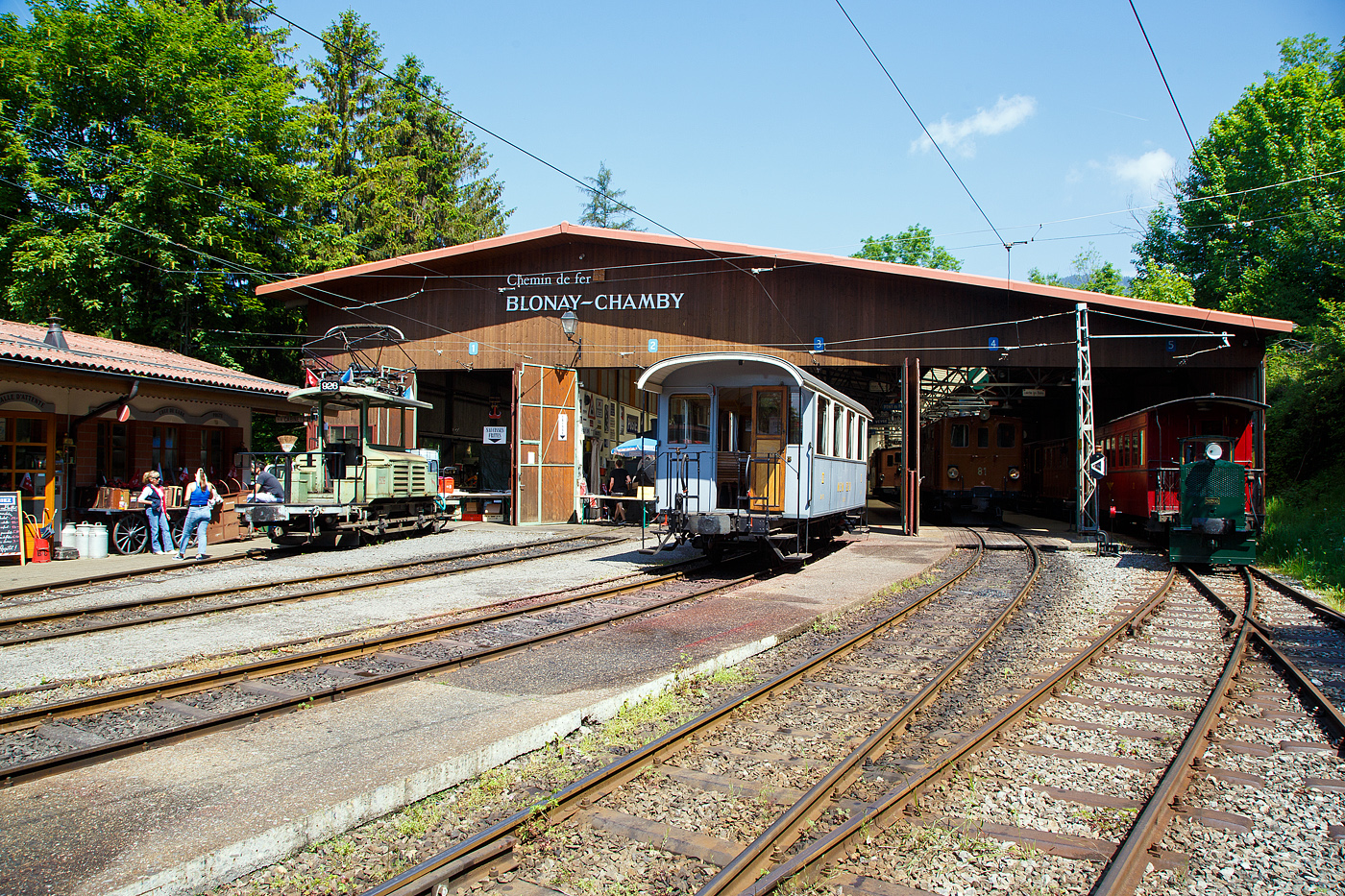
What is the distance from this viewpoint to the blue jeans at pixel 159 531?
1402 cm

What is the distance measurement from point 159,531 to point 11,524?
2115mm

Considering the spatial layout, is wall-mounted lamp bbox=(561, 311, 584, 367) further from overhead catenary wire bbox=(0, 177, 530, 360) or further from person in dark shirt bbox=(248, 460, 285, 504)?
person in dark shirt bbox=(248, 460, 285, 504)

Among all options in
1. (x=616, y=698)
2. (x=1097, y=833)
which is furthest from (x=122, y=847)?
(x=1097, y=833)

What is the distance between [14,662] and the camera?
22.0 ft

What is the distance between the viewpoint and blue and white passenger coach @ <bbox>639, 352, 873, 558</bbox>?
11742 millimetres

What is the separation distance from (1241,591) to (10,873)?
1403 cm

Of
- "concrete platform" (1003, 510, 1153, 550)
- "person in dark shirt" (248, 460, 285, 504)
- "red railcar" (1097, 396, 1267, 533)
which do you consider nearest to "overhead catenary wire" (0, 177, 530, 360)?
"person in dark shirt" (248, 460, 285, 504)

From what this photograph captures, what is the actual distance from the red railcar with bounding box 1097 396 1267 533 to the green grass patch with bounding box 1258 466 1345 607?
2.58 ft

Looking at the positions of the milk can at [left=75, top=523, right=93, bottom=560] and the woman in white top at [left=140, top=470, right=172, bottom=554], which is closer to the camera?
the milk can at [left=75, top=523, right=93, bottom=560]

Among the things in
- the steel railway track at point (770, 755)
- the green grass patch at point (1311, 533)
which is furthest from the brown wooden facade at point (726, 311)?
the steel railway track at point (770, 755)

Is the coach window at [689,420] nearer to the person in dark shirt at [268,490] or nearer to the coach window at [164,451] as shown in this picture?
the person in dark shirt at [268,490]

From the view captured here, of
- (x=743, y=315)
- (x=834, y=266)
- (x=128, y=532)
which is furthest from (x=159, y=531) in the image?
(x=834, y=266)

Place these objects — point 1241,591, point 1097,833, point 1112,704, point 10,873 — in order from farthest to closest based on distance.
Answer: point 1241,591 < point 1112,704 < point 1097,833 < point 10,873

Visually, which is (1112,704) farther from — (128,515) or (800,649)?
(128,515)
